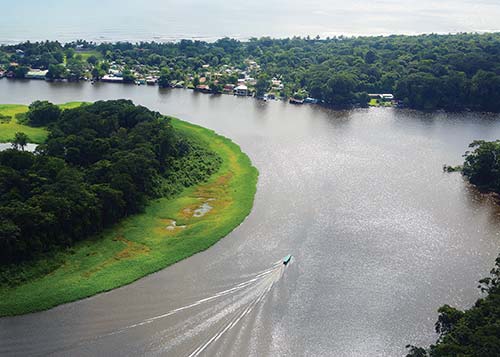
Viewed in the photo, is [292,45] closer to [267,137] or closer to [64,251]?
[267,137]

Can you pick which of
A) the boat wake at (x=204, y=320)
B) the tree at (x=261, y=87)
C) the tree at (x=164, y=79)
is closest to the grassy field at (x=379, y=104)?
the tree at (x=261, y=87)

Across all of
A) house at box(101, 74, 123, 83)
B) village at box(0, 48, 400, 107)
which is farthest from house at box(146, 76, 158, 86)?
house at box(101, 74, 123, 83)

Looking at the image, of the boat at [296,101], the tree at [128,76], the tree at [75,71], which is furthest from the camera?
the tree at [75,71]

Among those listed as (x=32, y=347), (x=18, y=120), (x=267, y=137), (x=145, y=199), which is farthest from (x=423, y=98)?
(x=32, y=347)

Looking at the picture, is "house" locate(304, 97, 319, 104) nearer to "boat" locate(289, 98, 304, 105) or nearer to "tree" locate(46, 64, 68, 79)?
"boat" locate(289, 98, 304, 105)

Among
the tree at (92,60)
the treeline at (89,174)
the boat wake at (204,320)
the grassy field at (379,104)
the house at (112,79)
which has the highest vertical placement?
the tree at (92,60)

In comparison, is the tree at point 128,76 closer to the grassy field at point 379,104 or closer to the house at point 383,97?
the house at point 383,97
